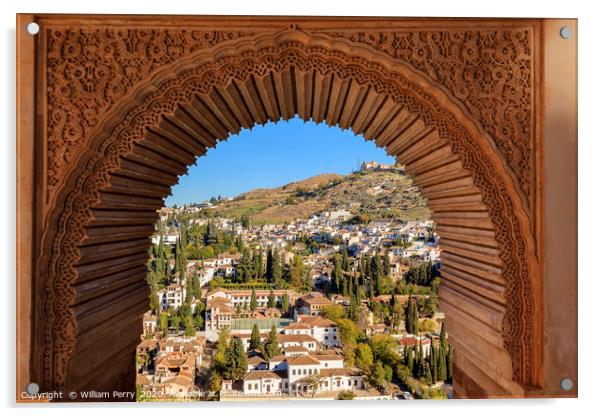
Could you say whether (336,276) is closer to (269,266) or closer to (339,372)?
(269,266)

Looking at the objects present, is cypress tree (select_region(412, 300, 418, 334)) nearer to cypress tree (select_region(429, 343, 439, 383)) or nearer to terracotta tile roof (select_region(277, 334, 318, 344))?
cypress tree (select_region(429, 343, 439, 383))

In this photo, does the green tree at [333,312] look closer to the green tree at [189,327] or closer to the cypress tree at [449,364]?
the cypress tree at [449,364]

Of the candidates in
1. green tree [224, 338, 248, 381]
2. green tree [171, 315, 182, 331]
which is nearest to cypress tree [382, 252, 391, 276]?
green tree [224, 338, 248, 381]

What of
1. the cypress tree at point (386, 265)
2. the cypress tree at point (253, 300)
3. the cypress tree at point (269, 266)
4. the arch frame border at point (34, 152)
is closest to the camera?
the arch frame border at point (34, 152)

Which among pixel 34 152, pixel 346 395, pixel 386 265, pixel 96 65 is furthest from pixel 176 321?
pixel 386 265

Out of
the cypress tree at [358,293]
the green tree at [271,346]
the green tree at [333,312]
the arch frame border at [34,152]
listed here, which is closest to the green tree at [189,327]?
the green tree at [271,346]

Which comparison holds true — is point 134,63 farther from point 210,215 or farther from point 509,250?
point 509,250
